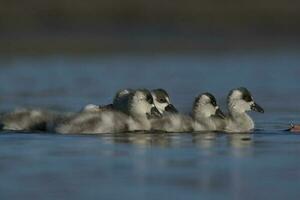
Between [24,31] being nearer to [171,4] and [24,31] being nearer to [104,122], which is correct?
[171,4]

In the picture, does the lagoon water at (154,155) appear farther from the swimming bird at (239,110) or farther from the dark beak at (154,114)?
the dark beak at (154,114)

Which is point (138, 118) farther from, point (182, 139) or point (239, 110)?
point (239, 110)

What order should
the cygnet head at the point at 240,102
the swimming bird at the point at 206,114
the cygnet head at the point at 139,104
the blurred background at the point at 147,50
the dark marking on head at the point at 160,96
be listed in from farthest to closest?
the blurred background at the point at 147,50, the cygnet head at the point at 240,102, the dark marking on head at the point at 160,96, the swimming bird at the point at 206,114, the cygnet head at the point at 139,104

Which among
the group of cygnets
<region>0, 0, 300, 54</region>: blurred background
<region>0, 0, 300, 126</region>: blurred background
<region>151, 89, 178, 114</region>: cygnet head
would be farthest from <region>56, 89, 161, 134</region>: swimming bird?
<region>0, 0, 300, 54</region>: blurred background

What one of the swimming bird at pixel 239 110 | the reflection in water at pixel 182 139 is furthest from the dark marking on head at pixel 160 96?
the reflection in water at pixel 182 139

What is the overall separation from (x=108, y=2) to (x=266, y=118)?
1930 cm

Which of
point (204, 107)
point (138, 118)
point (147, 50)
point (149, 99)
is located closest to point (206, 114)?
point (204, 107)

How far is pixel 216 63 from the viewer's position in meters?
25.2

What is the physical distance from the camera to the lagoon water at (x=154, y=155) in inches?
412

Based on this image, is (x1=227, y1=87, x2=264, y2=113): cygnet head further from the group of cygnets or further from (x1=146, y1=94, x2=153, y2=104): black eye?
(x1=146, y1=94, x2=153, y2=104): black eye

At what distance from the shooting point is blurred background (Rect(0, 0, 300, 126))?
1964 centimetres

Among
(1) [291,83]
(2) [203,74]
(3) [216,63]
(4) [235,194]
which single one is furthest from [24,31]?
(4) [235,194]

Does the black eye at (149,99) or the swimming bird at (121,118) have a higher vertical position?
the black eye at (149,99)

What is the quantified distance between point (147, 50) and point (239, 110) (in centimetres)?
1383
